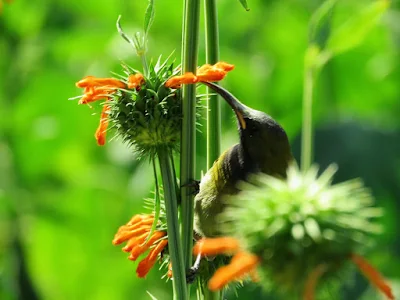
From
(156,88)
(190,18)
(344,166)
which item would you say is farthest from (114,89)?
(344,166)

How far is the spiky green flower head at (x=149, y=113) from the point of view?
7.93 ft

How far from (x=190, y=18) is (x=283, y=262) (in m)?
0.77

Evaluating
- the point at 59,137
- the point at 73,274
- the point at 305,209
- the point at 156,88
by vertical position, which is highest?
the point at 59,137

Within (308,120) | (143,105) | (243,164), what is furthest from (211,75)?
(243,164)

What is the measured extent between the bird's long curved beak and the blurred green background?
2682mm

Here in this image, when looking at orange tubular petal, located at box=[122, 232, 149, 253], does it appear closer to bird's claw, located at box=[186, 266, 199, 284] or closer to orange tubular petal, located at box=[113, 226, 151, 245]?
orange tubular petal, located at box=[113, 226, 151, 245]

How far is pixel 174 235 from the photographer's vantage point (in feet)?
7.23

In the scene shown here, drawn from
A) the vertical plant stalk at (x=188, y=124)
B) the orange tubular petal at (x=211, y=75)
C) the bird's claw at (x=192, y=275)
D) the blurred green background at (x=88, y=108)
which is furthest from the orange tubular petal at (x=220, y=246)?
the blurred green background at (x=88, y=108)

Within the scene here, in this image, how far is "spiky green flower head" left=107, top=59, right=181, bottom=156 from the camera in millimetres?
2418

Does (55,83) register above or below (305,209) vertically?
above

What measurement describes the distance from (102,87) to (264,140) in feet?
3.83

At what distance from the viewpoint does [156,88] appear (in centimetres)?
248

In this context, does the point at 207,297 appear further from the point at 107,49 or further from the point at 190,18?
the point at 107,49

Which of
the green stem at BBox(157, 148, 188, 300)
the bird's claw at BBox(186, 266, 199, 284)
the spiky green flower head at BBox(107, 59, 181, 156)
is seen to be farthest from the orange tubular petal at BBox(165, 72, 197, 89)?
the bird's claw at BBox(186, 266, 199, 284)
